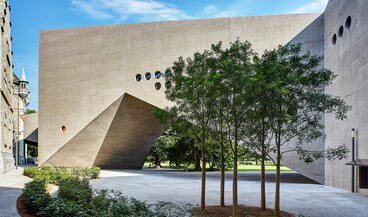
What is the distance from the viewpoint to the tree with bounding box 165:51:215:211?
9484 mm

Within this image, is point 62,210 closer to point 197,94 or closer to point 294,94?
point 197,94

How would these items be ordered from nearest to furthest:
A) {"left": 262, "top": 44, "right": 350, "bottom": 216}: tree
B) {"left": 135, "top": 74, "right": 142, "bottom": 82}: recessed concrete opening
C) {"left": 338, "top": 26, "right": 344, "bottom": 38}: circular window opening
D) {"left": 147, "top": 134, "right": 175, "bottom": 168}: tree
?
1. {"left": 262, "top": 44, "right": 350, "bottom": 216}: tree
2. {"left": 338, "top": 26, "right": 344, "bottom": 38}: circular window opening
3. {"left": 135, "top": 74, "right": 142, "bottom": 82}: recessed concrete opening
4. {"left": 147, "top": 134, "right": 175, "bottom": 168}: tree

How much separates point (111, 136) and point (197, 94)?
66.6ft

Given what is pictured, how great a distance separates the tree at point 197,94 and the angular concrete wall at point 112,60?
40.1ft

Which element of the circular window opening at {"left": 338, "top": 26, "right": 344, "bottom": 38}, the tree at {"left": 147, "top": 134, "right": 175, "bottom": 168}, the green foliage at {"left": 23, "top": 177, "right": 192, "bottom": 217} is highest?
the circular window opening at {"left": 338, "top": 26, "right": 344, "bottom": 38}

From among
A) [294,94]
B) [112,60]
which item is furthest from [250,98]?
[112,60]

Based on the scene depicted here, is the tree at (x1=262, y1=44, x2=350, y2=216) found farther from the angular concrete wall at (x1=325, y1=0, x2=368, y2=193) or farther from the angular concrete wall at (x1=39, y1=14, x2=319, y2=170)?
the angular concrete wall at (x1=39, y1=14, x2=319, y2=170)

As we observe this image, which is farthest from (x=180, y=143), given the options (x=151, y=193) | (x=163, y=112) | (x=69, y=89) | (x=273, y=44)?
(x=163, y=112)

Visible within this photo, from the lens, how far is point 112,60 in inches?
1057

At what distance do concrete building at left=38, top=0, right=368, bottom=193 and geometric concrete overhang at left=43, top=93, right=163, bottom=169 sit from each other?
0.08 m

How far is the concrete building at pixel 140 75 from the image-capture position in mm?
16109

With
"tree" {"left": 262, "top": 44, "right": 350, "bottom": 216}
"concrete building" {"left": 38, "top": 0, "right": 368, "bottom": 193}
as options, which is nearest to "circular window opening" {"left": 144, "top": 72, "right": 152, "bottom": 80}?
"concrete building" {"left": 38, "top": 0, "right": 368, "bottom": 193}

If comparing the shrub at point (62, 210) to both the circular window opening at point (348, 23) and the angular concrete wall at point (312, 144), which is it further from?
the circular window opening at point (348, 23)

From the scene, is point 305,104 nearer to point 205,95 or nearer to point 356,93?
point 205,95
